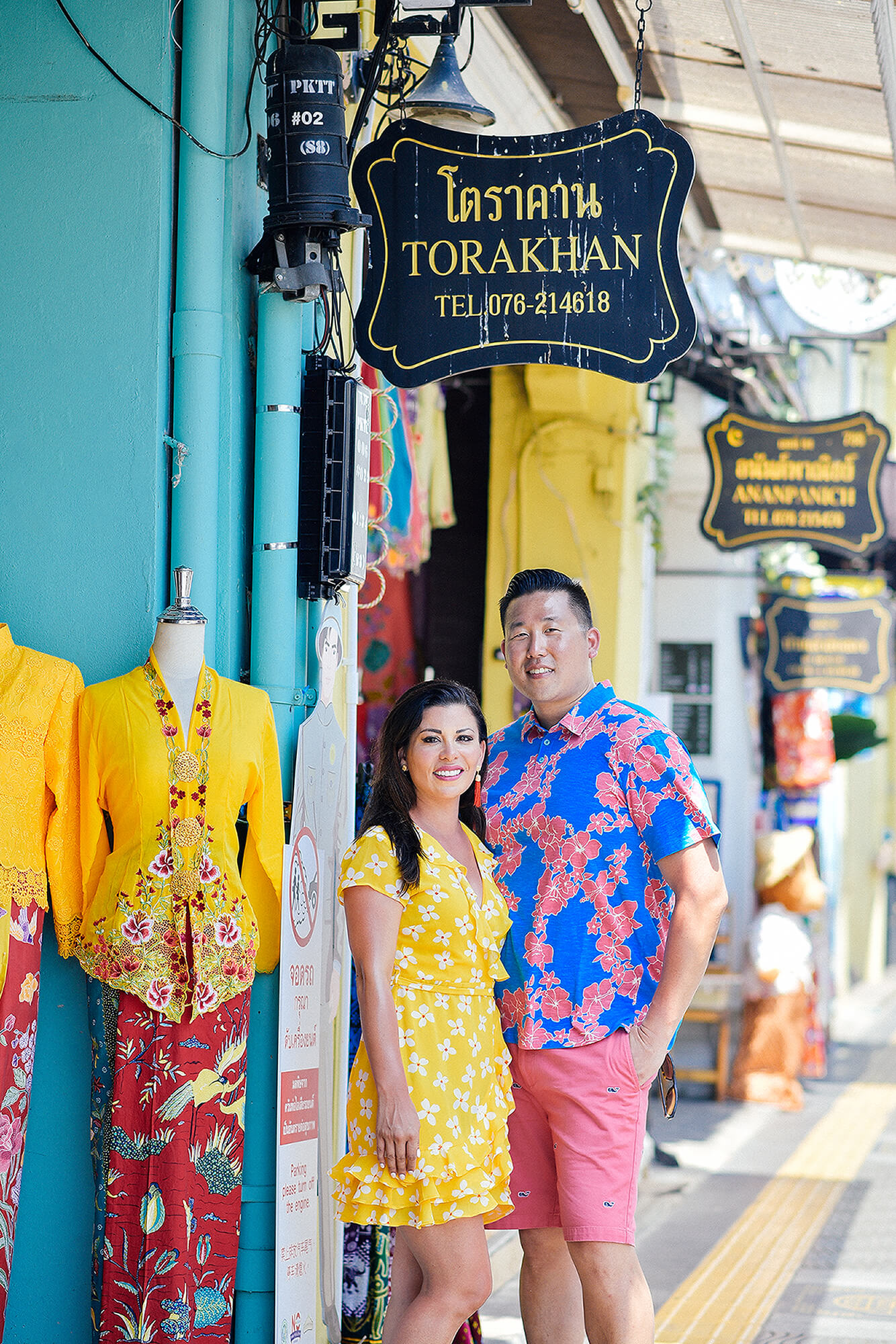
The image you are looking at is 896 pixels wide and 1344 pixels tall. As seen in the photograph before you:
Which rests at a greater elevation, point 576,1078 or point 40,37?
point 40,37

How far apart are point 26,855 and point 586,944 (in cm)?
118

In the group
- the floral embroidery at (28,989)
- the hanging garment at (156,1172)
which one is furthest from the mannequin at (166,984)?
the floral embroidery at (28,989)

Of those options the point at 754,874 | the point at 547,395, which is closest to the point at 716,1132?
the point at 754,874

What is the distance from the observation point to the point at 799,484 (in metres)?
7.49

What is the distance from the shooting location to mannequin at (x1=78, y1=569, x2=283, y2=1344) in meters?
3.10

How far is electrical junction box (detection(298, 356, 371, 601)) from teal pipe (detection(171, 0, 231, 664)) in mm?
253

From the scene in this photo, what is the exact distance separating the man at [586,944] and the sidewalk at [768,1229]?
138cm

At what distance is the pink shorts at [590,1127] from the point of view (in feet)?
10.0

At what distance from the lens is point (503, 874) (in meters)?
3.27

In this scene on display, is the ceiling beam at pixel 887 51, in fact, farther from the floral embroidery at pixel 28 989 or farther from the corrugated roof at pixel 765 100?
the floral embroidery at pixel 28 989

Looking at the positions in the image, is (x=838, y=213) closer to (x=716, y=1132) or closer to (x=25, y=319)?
(x=25, y=319)

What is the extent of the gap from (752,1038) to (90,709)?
6.41 metres

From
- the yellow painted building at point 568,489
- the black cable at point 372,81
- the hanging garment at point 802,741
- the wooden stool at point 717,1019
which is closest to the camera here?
the black cable at point 372,81

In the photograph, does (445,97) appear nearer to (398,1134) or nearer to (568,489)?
(398,1134)
